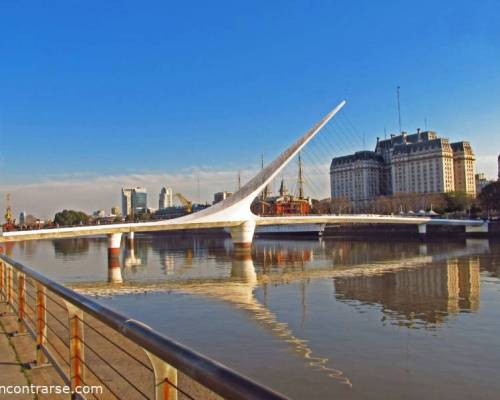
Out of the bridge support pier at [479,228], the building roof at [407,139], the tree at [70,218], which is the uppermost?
the building roof at [407,139]

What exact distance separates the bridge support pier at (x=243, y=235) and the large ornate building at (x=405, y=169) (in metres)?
44.4

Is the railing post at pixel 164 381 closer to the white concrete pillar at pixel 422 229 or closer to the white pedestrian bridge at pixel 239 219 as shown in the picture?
the white pedestrian bridge at pixel 239 219

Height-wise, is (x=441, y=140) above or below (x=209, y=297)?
above

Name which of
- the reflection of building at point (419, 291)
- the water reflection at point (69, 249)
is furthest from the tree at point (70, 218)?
the reflection of building at point (419, 291)

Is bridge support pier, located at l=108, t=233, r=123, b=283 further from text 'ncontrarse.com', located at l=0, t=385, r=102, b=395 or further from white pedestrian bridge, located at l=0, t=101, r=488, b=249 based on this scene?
text 'ncontrarse.com', located at l=0, t=385, r=102, b=395

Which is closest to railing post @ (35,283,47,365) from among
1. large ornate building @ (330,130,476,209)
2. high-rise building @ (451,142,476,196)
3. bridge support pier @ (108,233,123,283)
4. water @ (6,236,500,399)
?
water @ (6,236,500,399)

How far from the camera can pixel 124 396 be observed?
3371 millimetres

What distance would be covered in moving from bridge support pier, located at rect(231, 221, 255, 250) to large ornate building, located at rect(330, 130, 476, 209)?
44430 millimetres

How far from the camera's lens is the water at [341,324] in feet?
19.2

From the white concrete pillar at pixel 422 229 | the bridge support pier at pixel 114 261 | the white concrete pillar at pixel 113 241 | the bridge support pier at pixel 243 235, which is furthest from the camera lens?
the white concrete pillar at pixel 422 229

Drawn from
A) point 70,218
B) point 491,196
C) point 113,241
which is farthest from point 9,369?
point 70,218

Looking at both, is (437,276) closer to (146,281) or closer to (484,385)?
(146,281)

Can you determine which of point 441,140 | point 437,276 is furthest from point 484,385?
point 441,140

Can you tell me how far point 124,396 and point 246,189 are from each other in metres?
29.6
